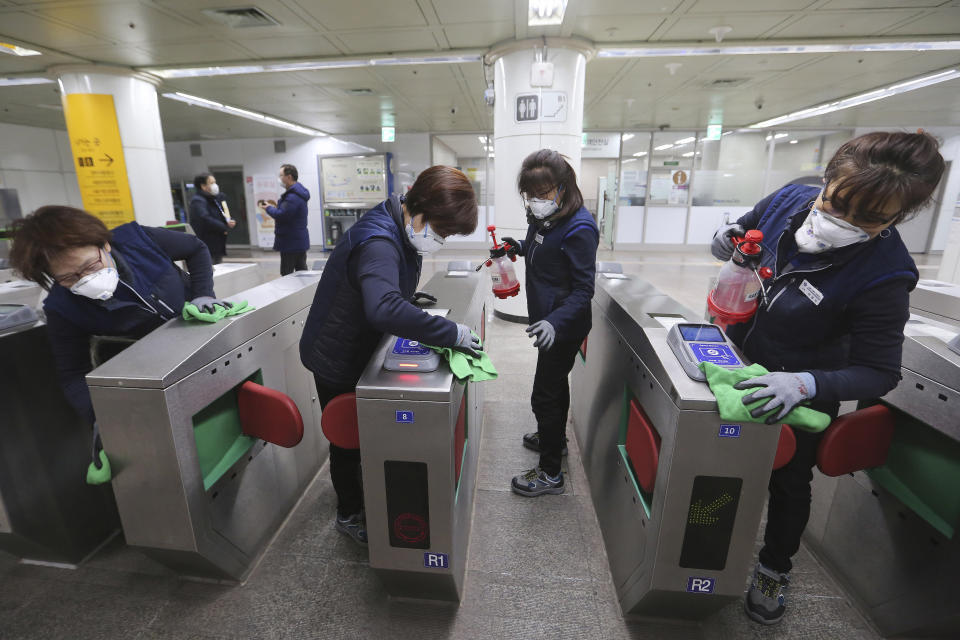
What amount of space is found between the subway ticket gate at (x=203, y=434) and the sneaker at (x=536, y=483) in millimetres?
1084

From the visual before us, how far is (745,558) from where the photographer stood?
1.35 metres

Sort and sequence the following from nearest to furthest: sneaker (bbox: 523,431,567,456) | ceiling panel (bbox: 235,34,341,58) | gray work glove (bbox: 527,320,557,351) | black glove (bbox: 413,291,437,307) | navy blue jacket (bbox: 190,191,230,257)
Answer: gray work glove (bbox: 527,320,557,351) < black glove (bbox: 413,291,437,307) < sneaker (bbox: 523,431,567,456) < ceiling panel (bbox: 235,34,341,58) < navy blue jacket (bbox: 190,191,230,257)

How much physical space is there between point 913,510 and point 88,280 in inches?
105

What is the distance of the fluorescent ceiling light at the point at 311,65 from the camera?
5355 millimetres

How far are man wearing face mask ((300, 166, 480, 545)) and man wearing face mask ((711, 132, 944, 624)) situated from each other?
92 cm

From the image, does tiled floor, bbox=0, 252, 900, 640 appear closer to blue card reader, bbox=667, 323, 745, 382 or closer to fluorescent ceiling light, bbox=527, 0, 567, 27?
blue card reader, bbox=667, 323, 745, 382

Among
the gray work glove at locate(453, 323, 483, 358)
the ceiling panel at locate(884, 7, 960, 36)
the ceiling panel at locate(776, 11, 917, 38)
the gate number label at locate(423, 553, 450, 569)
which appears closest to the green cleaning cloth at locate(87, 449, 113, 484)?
the gate number label at locate(423, 553, 450, 569)

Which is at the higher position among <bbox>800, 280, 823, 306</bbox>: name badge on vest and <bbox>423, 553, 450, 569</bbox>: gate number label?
<bbox>800, 280, 823, 306</bbox>: name badge on vest

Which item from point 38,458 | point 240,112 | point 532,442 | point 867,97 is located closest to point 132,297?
point 38,458

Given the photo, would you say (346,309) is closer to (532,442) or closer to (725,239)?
(725,239)

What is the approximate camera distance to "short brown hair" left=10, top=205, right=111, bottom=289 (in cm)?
137

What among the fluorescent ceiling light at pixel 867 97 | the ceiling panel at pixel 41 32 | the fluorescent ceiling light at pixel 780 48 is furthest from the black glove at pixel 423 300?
the fluorescent ceiling light at pixel 867 97

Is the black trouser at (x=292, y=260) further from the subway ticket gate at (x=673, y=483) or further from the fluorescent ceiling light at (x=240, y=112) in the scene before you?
the subway ticket gate at (x=673, y=483)

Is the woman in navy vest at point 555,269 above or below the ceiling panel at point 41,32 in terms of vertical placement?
below
